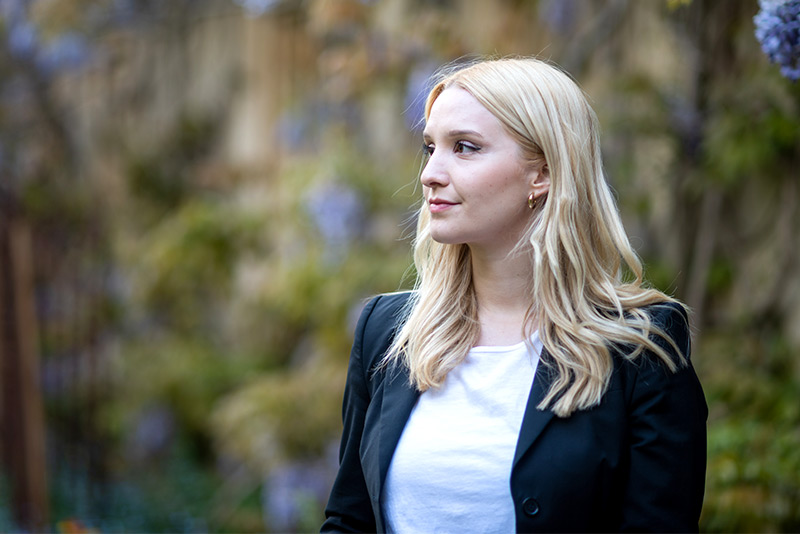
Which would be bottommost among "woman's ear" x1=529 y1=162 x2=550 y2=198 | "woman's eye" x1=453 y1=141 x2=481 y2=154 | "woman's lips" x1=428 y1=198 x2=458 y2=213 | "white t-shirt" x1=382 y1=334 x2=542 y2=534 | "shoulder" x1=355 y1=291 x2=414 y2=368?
"white t-shirt" x1=382 y1=334 x2=542 y2=534

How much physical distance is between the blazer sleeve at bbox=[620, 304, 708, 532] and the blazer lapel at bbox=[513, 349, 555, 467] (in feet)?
0.50

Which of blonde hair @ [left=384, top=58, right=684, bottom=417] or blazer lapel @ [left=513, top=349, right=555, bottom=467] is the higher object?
blonde hair @ [left=384, top=58, right=684, bottom=417]

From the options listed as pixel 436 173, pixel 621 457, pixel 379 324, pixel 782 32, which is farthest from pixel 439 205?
pixel 782 32

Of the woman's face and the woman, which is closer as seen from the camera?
the woman

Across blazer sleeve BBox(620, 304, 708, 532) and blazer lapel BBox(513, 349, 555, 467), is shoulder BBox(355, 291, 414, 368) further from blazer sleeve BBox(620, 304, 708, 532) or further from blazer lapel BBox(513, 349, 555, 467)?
blazer sleeve BBox(620, 304, 708, 532)

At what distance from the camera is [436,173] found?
1795 mm

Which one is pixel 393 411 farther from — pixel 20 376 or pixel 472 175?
pixel 20 376

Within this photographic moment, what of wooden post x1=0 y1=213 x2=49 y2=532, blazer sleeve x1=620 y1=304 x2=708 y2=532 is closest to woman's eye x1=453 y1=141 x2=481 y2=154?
blazer sleeve x1=620 y1=304 x2=708 y2=532

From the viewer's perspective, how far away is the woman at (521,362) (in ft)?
5.23

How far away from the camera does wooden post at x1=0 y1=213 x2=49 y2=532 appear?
5.11 meters

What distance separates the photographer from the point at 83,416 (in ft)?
21.1

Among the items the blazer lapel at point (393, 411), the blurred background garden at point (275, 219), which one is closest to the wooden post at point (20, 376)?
the blurred background garden at point (275, 219)

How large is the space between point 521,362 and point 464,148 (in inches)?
17.4

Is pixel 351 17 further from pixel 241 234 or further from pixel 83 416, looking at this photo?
pixel 83 416
